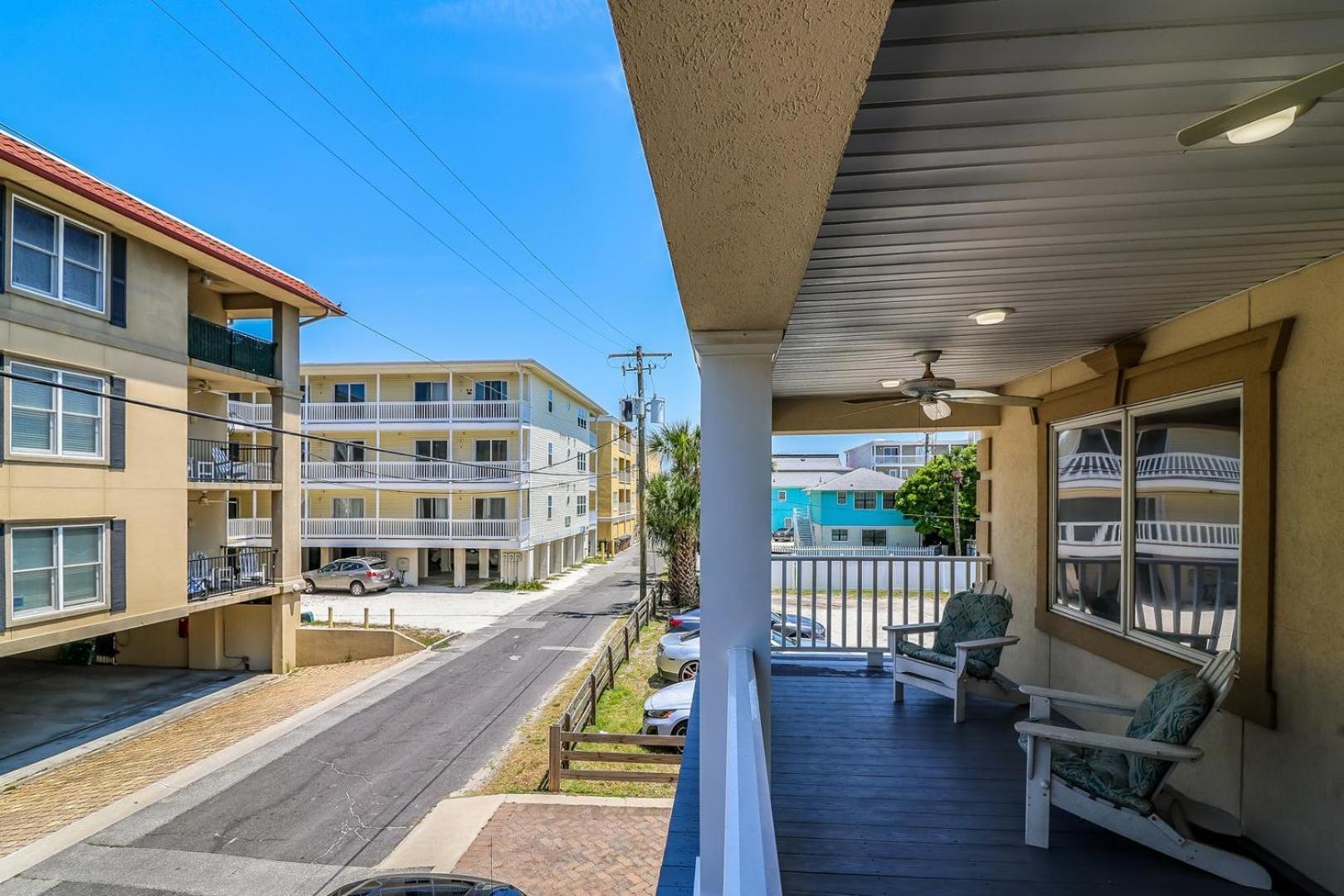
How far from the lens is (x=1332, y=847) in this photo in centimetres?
229

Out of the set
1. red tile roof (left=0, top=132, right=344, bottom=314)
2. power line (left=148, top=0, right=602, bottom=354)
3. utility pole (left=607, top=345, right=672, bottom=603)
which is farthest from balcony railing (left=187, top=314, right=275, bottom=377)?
utility pole (left=607, top=345, right=672, bottom=603)

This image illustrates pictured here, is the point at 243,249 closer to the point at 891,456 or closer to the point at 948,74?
the point at 948,74

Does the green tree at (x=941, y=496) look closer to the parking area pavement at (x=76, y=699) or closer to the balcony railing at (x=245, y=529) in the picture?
the balcony railing at (x=245, y=529)

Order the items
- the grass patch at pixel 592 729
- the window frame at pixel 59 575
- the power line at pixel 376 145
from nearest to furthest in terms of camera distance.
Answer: the grass patch at pixel 592 729 < the window frame at pixel 59 575 < the power line at pixel 376 145

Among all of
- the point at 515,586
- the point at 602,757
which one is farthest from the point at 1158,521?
the point at 515,586

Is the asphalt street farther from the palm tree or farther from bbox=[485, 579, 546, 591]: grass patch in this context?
bbox=[485, 579, 546, 591]: grass patch

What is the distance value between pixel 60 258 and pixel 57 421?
7.21 ft

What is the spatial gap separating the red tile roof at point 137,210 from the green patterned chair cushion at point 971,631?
11112 mm

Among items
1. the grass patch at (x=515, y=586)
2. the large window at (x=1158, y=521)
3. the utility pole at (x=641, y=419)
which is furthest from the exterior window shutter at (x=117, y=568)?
the large window at (x=1158, y=521)

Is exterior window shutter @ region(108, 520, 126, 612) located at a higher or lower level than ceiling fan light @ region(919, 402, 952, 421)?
lower

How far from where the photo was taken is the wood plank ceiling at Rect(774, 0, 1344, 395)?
1.21m

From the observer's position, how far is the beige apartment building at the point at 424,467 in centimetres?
1912

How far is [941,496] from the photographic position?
22.7 meters

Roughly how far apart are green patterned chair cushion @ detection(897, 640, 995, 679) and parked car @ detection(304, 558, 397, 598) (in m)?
17.2
